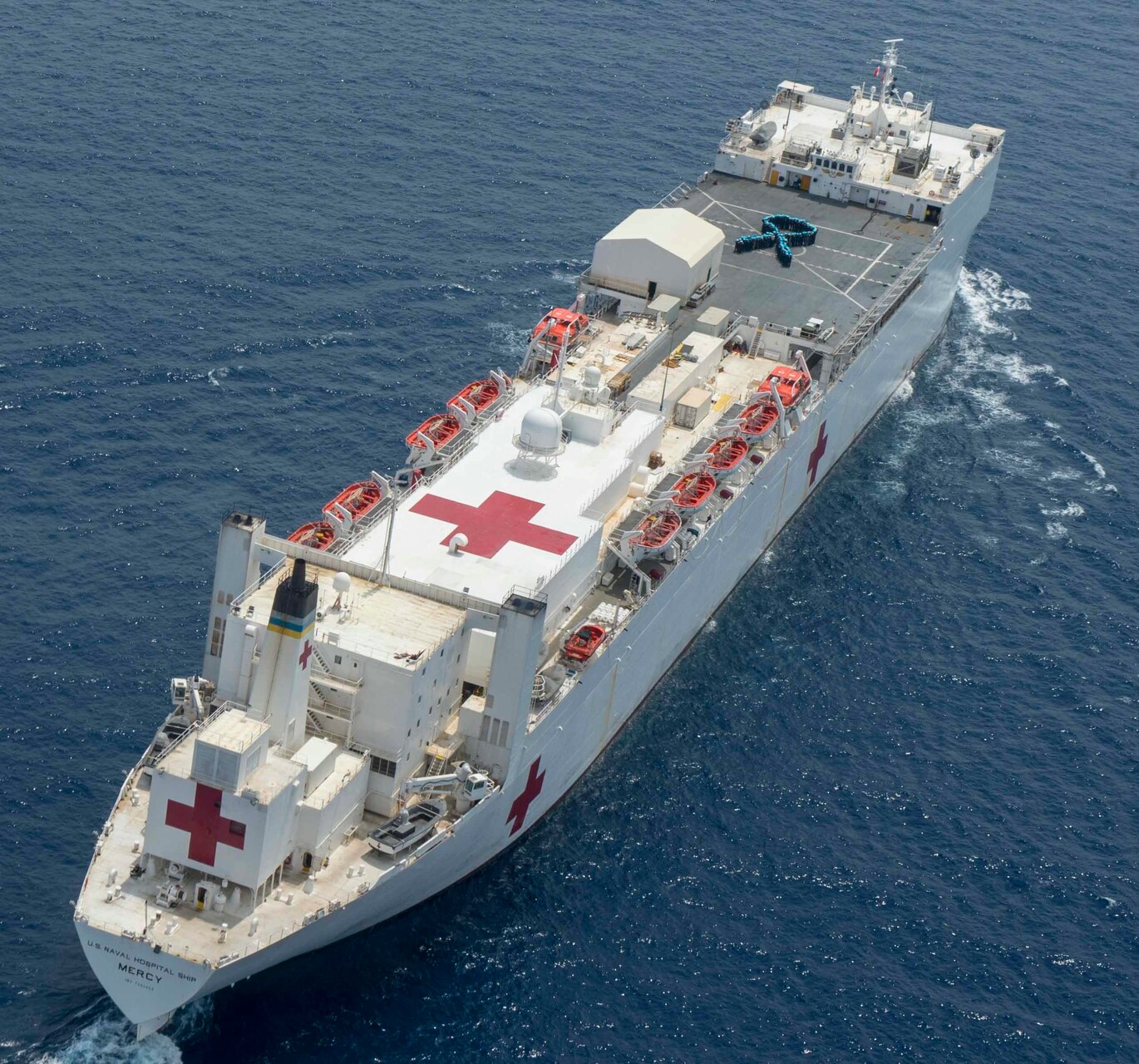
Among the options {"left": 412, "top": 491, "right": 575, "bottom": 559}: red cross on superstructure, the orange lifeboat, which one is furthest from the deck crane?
the orange lifeboat

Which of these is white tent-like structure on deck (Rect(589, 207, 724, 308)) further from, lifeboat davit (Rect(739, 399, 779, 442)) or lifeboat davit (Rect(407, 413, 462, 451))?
lifeboat davit (Rect(407, 413, 462, 451))

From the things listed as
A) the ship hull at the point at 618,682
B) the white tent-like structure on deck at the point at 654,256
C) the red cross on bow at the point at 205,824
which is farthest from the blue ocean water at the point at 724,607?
the white tent-like structure on deck at the point at 654,256

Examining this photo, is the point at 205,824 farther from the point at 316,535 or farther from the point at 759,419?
the point at 759,419

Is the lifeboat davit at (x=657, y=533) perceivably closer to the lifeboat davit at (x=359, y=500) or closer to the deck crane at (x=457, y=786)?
the lifeboat davit at (x=359, y=500)

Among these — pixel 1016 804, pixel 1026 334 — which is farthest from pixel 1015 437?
pixel 1016 804

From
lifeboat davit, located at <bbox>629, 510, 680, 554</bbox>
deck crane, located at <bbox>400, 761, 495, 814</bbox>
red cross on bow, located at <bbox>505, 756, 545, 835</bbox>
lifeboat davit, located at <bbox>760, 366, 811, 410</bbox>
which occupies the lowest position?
red cross on bow, located at <bbox>505, 756, 545, 835</bbox>

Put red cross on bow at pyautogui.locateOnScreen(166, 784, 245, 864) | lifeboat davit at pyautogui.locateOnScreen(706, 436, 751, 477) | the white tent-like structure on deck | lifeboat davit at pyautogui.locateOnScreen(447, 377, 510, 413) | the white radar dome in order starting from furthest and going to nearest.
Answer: the white tent-like structure on deck < lifeboat davit at pyautogui.locateOnScreen(447, 377, 510, 413) < lifeboat davit at pyautogui.locateOnScreen(706, 436, 751, 477) < the white radar dome < red cross on bow at pyautogui.locateOnScreen(166, 784, 245, 864)
